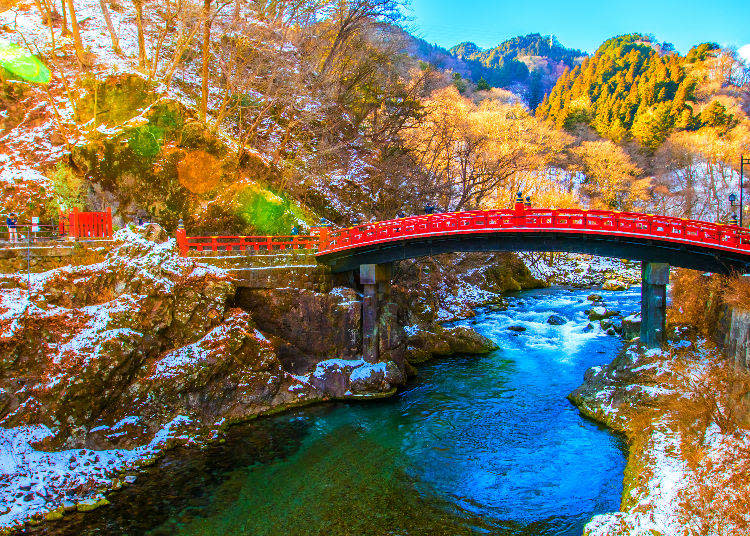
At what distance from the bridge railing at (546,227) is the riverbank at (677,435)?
4.85 m

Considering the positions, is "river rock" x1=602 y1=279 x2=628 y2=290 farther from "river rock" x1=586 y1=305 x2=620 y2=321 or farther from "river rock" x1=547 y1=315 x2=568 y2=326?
"river rock" x1=547 y1=315 x2=568 y2=326

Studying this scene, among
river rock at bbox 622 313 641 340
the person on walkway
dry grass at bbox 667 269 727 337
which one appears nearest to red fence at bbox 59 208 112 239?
the person on walkway

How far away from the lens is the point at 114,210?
Answer: 2772 centimetres

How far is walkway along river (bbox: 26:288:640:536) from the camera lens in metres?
13.9

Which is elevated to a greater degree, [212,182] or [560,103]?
[560,103]

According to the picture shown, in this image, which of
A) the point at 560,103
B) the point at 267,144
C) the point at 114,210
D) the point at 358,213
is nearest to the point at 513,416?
the point at 358,213

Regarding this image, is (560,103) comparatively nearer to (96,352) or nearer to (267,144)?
(267,144)

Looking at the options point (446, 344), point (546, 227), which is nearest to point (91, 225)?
point (446, 344)

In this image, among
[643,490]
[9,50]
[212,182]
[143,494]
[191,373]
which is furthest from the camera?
[9,50]

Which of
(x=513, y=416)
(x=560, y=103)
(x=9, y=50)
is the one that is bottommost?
(x=513, y=416)

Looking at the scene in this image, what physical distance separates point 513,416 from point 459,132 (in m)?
28.3

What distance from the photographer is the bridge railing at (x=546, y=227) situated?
2056 cm

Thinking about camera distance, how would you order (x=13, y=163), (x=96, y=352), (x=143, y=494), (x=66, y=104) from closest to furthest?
(x=143, y=494)
(x=96, y=352)
(x=13, y=163)
(x=66, y=104)

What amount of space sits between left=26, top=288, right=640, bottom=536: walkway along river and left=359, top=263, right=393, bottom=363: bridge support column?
2.76 metres
